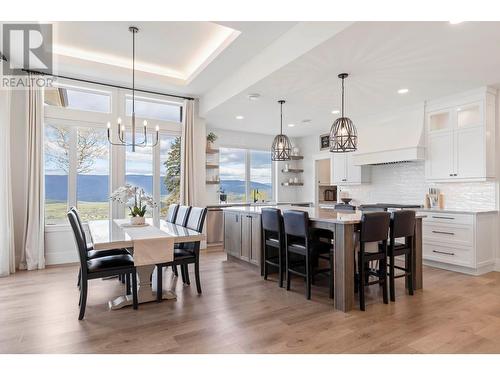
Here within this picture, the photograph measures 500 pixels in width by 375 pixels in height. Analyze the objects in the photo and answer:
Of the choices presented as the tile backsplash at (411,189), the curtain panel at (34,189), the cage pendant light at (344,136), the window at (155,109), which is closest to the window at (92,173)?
the curtain panel at (34,189)

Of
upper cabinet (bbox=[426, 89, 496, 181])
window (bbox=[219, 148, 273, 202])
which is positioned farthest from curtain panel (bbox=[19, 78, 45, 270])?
upper cabinet (bbox=[426, 89, 496, 181])

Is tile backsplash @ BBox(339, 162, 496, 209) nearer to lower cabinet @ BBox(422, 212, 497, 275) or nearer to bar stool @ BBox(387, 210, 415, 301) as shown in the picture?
lower cabinet @ BBox(422, 212, 497, 275)

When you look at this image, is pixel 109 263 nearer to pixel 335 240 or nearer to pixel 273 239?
pixel 273 239

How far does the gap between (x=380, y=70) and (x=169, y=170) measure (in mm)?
4022

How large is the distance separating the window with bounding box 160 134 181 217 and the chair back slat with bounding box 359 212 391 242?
389 cm

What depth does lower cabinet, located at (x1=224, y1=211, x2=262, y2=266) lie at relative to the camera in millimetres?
4293

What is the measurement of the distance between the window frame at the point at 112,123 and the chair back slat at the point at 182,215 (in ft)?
5.46

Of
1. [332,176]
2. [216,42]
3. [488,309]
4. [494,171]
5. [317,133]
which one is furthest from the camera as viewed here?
[317,133]

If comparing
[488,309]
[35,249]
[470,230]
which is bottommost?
[488,309]

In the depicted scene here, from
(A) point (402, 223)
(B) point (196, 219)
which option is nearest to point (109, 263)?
(B) point (196, 219)

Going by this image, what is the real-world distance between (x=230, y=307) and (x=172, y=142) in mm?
3851

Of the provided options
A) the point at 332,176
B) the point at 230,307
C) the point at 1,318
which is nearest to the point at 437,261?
the point at 332,176

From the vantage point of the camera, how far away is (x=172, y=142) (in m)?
5.96

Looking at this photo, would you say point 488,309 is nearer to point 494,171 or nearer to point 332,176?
point 494,171
